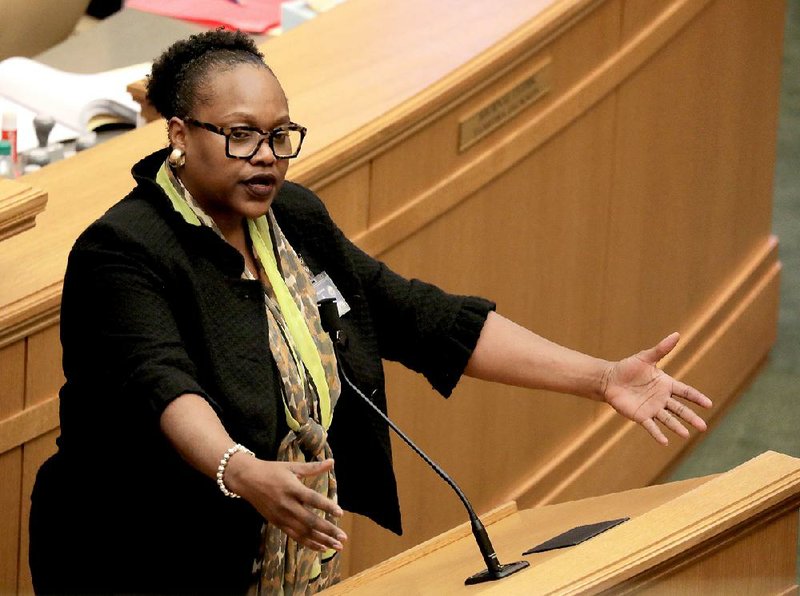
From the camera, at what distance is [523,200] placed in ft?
9.75

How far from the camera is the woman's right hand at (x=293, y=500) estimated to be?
4.53 feet

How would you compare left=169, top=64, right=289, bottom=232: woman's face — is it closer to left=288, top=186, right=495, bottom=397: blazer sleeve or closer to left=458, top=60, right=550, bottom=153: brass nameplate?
left=288, top=186, right=495, bottom=397: blazer sleeve

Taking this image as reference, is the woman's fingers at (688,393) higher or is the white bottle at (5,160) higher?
the woman's fingers at (688,393)

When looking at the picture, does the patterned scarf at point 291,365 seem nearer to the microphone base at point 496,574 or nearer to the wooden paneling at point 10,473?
the microphone base at point 496,574

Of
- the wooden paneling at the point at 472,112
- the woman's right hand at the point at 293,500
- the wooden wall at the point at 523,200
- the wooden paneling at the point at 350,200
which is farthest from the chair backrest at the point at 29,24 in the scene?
the woman's right hand at the point at 293,500

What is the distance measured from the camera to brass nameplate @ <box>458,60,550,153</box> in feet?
9.09

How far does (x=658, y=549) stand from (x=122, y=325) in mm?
539

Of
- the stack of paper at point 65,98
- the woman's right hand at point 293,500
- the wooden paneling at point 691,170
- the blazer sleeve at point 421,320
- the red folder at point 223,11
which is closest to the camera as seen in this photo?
the woman's right hand at point 293,500

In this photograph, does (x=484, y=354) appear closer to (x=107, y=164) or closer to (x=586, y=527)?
(x=586, y=527)

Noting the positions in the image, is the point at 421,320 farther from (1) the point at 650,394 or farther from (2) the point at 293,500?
(2) the point at 293,500

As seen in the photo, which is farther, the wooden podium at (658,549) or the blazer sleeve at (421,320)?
the blazer sleeve at (421,320)

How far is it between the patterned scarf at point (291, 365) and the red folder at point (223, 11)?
209cm

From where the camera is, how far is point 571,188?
3102 millimetres

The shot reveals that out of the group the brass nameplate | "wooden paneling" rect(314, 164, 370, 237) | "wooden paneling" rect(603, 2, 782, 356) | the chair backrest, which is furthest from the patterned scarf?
the chair backrest
